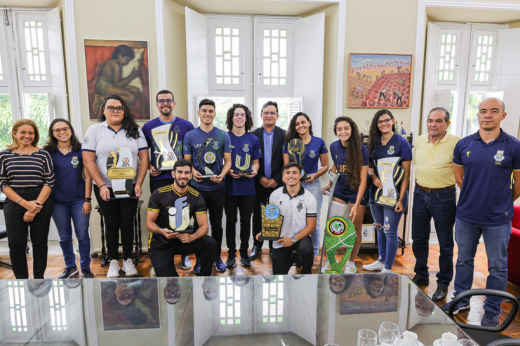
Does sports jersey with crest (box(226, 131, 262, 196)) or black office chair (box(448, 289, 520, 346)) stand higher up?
sports jersey with crest (box(226, 131, 262, 196))

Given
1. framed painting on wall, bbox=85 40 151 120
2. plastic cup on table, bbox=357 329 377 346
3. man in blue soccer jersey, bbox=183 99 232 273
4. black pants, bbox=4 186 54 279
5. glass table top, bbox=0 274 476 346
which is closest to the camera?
plastic cup on table, bbox=357 329 377 346

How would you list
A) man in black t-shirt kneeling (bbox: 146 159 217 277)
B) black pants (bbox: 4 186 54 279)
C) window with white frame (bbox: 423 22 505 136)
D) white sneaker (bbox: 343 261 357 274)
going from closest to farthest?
man in black t-shirt kneeling (bbox: 146 159 217 277) < black pants (bbox: 4 186 54 279) < white sneaker (bbox: 343 261 357 274) < window with white frame (bbox: 423 22 505 136)

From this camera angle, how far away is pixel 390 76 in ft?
12.8

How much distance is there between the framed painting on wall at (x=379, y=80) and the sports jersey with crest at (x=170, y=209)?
7.84ft

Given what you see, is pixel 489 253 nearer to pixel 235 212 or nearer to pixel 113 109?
pixel 235 212

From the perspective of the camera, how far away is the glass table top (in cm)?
135

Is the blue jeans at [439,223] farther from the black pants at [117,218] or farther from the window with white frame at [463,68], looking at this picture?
the black pants at [117,218]

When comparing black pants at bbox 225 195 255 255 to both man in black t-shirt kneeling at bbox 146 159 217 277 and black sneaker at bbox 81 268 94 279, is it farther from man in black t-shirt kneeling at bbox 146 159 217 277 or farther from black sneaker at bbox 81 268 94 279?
black sneaker at bbox 81 268 94 279

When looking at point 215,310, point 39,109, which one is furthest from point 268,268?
point 39,109

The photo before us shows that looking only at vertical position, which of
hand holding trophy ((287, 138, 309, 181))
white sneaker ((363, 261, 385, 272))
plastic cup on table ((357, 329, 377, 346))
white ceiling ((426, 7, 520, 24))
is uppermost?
white ceiling ((426, 7, 520, 24))

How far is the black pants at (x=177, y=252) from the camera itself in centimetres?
253

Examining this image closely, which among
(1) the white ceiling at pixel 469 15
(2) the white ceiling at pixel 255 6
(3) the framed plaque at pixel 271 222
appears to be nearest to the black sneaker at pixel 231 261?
(3) the framed plaque at pixel 271 222

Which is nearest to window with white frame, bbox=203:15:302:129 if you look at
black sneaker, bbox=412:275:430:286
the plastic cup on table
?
black sneaker, bbox=412:275:430:286

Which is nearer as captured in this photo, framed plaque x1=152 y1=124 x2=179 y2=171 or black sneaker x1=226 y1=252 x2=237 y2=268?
framed plaque x1=152 y1=124 x2=179 y2=171
